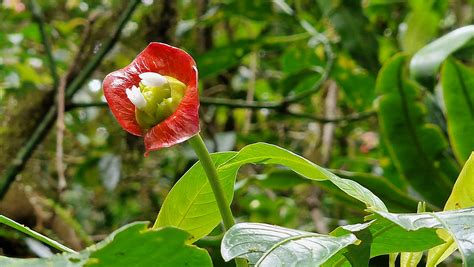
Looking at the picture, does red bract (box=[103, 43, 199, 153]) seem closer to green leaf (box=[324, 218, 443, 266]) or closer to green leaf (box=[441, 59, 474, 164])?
green leaf (box=[324, 218, 443, 266])

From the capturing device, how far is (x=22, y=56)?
4.99 feet

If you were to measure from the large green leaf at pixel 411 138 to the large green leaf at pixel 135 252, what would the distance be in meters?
0.66

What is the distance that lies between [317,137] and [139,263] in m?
1.30

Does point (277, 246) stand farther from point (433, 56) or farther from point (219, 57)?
point (219, 57)

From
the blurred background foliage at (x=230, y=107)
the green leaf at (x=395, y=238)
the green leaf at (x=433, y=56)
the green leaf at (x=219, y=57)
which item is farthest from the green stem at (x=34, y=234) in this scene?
the green leaf at (x=219, y=57)

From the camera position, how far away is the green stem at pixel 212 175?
1.21 ft

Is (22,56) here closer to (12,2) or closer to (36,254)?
(12,2)

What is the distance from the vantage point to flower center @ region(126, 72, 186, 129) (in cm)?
38

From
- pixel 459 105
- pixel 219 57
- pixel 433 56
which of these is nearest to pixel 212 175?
pixel 433 56

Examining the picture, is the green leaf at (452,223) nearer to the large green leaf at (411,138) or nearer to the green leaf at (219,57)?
the large green leaf at (411,138)

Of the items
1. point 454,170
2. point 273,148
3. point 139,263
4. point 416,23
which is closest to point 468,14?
point 416,23

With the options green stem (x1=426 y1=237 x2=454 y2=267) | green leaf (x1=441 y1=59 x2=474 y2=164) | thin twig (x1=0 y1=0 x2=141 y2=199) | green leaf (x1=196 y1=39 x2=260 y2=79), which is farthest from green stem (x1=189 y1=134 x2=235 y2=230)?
green leaf (x1=196 y1=39 x2=260 y2=79)

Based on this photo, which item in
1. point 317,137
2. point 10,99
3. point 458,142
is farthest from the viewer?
point 317,137

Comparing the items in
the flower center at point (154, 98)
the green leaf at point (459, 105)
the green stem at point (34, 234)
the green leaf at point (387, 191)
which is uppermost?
the flower center at point (154, 98)
